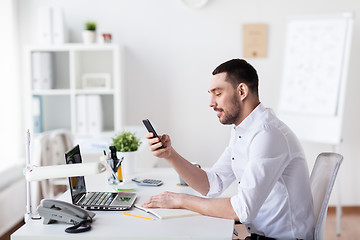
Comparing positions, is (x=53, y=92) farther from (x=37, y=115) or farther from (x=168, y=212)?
(x=168, y=212)

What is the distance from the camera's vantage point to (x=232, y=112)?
2.05 m

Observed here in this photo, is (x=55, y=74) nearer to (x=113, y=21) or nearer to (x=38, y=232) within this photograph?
(x=113, y=21)

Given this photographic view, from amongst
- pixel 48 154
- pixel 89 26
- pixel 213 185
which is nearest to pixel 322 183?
pixel 213 185

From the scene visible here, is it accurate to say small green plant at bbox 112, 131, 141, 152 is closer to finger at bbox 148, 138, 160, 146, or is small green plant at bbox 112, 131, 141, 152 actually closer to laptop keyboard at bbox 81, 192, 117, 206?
laptop keyboard at bbox 81, 192, 117, 206

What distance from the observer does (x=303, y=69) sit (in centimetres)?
395

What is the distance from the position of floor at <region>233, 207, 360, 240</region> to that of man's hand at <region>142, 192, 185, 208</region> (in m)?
2.20

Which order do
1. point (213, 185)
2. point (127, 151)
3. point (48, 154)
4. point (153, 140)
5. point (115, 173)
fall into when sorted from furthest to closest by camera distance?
1. point (48, 154)
2. point (127, 151)
3. point (115, 173)
4. point (213, 185)
5. point (153, 140)

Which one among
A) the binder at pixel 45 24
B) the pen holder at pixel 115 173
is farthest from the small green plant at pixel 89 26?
the pen holder at pixel 115 173

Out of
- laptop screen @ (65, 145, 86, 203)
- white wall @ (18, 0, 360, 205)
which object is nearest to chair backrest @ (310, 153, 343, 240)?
laptop screen @ (65, 145, 86, 203)

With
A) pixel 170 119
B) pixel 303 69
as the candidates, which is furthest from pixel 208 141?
pixel 303 69

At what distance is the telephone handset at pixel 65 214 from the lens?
1730 millimetres

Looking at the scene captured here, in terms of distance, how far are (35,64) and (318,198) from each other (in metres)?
2.78

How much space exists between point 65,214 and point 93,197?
32 centimetres

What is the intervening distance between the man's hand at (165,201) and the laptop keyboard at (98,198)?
18 centimetres
